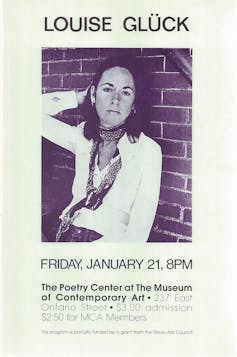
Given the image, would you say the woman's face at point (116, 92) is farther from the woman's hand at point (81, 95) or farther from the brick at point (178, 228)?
the brick at point (178, 228)

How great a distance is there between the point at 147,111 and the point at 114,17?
0.22 metres

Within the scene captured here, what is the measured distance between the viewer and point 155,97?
1241mm

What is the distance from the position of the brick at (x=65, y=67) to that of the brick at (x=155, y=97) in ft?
0.55

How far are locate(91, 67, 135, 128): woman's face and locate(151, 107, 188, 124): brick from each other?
54 mm

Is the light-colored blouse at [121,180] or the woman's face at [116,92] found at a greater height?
the woman's face at [116,92]

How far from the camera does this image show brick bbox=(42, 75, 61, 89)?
49.3 inches

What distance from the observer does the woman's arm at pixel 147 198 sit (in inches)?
49.2

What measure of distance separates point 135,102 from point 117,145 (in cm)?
10

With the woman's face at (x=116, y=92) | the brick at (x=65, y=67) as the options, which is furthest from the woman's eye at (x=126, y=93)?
the brick at (x=65, y=67)

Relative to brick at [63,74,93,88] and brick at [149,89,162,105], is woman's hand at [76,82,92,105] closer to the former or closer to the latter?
brick at [63,74,93,88]

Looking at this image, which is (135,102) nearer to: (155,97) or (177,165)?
(155,97)

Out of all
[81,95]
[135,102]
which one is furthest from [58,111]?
[135,102]
